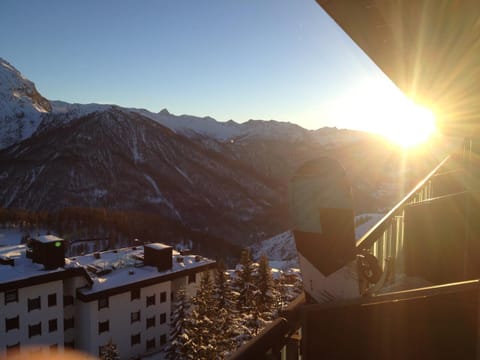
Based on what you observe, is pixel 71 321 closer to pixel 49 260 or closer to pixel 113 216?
pixel 49 260

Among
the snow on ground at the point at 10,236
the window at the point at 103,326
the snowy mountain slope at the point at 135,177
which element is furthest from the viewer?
the snowy mountain slope at the point at 135,177

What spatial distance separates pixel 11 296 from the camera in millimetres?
17156

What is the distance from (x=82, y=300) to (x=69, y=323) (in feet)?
6.76

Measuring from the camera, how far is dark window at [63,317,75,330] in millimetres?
19453

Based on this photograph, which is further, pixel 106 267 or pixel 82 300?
pixel 106 267

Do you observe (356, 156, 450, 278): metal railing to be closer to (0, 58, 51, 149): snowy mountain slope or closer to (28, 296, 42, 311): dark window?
(28, 296, 42, 311): dark window

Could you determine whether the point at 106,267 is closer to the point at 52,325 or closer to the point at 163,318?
the point at 52,325

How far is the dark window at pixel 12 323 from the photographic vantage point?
1705 centimetres

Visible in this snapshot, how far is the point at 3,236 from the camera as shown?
2559 inches

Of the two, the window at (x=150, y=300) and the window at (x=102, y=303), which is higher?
the window at (x=102, y=303)

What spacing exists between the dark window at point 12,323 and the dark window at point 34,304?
70cm

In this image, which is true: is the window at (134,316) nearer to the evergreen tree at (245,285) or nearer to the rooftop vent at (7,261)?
the evergreen tree at (245,285)

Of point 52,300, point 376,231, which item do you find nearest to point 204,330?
point 52,300

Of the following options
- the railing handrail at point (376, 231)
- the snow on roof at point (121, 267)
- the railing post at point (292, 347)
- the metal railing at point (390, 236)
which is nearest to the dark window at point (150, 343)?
the snow on roof at point (121, 267)
